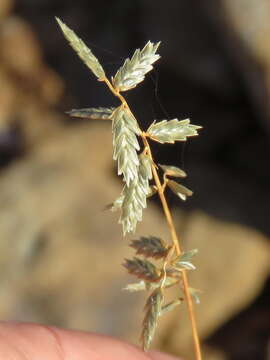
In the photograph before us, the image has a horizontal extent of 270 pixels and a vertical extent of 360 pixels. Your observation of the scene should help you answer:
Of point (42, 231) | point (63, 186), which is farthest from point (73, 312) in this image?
point (63, 186)

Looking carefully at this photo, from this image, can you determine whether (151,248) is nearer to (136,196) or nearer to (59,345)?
(136,196)

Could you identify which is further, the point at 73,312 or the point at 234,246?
the point at 234,246

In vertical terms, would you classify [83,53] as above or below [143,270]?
above

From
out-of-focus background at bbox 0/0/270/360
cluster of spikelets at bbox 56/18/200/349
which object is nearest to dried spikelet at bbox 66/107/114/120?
cluster of spikelets at bbox 56/18/200/349

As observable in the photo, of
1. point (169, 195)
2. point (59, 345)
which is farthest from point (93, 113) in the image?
point (169, 195)

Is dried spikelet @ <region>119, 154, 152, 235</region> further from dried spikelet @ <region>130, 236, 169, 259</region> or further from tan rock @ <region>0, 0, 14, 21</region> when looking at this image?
tan rock @ <region>0, 0, 14, 21</region>

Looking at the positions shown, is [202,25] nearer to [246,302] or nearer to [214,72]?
[214,72]

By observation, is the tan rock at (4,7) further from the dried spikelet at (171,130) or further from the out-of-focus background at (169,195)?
the dried spikelet at (171,130)
